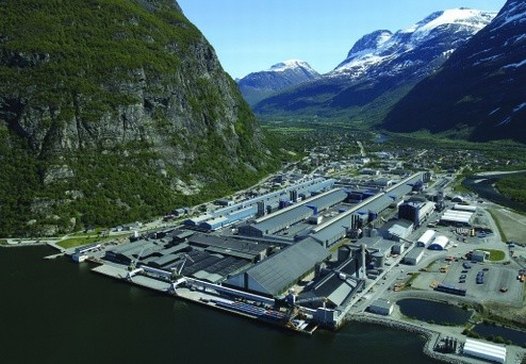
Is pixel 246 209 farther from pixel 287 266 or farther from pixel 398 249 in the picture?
pixel 287 266

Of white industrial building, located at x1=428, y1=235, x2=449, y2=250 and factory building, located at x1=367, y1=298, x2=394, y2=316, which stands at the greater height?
white industrial building, located at x1=428, y1=235, x2=449, y2=250

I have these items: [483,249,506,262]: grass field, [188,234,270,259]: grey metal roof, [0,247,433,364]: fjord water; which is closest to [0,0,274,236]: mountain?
[188,234,270,259]: grey metal roof

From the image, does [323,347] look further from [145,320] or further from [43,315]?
[43,315]

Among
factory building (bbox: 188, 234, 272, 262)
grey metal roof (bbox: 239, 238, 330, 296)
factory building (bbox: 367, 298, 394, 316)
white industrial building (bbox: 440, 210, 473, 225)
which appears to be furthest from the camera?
white industrial building (bbox: 440, 210, 473, 225)

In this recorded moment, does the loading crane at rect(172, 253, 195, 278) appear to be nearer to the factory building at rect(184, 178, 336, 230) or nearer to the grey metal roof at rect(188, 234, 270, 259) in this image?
the grey metal roof at rect(188, 234, 270, 259)

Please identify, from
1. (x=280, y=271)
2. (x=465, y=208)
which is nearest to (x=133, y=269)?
(x=280, y=271)

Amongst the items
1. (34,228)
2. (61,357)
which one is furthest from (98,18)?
(61,357)
